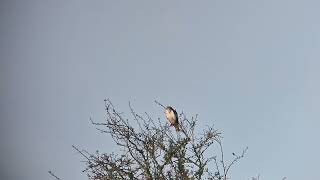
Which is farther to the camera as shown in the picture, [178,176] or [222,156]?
[222,156]

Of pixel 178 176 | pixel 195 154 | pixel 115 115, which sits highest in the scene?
pixel 115 115

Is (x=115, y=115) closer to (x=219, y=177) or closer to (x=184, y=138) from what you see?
(x=184, y=138)

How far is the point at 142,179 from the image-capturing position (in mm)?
11203

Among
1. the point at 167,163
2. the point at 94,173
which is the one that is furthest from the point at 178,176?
the point at 94,173

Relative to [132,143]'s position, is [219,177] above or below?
below

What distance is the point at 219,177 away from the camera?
1168cm

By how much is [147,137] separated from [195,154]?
122 centimetres

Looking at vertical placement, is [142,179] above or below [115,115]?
below

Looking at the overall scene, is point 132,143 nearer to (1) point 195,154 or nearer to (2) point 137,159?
(2) point 137,159

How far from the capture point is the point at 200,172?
38.2ft

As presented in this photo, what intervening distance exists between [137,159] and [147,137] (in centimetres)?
58

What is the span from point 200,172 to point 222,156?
0.68 metres

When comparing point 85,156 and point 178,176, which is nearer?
point 178,176

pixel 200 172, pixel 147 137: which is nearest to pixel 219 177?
pixel 200 172
